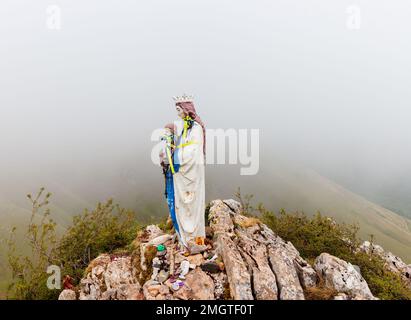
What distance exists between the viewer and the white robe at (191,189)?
48.7ft

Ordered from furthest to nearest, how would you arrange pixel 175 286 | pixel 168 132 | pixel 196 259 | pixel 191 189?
pixel 168 132
pixel 191 189
pixel 196 259
pixel 175 286

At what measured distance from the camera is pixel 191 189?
14938mm

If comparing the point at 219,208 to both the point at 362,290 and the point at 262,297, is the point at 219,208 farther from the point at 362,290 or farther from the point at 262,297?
the point at 362,290

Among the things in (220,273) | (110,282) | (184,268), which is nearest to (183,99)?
(184,268)

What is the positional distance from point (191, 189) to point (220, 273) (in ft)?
12.8

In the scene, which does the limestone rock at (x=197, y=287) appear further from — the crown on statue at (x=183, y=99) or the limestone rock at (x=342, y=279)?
the crown on statue at (x=183, y=99)

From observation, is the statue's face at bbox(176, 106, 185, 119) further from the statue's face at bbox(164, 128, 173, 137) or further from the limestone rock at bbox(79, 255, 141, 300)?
the limestone rock at bbox(79, 255, 141, 300)

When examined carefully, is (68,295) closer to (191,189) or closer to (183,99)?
(191,189)

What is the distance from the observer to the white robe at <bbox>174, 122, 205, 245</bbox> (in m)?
14.8

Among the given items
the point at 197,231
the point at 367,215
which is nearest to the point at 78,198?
the point at 367,215

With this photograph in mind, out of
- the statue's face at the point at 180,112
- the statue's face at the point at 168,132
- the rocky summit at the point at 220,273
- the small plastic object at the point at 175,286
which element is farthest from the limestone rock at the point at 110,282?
the statue's face at the point at 180,112

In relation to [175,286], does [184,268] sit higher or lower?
higher

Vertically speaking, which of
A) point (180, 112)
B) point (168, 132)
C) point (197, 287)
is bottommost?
point (197, 287)

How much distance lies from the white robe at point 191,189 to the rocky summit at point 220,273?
1027 millimetres
